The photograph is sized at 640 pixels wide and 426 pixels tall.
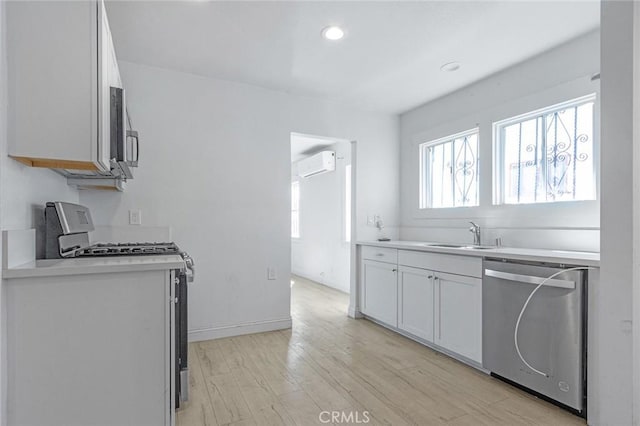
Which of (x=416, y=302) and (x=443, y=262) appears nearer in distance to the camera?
(x=443, y=262)

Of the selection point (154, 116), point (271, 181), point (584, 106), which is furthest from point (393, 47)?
point (154, 116)

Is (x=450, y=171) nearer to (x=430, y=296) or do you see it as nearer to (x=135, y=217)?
(x=430, y=296)

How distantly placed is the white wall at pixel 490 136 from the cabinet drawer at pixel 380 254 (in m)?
0.61

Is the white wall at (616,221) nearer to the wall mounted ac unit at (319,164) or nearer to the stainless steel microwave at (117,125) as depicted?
the stainless steel microwave at (117,125)

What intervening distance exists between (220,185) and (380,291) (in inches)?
76.4

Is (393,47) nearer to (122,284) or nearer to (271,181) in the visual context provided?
(271,181)

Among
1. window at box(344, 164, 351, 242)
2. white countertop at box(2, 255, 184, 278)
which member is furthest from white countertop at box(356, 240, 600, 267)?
window at box(344, 164, 351, 242)

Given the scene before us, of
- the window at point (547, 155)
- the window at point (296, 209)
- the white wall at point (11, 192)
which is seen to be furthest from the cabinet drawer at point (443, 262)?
the window at point (296, 209)

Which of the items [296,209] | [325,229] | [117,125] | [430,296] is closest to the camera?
[117,125]

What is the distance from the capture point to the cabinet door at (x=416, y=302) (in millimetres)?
2951

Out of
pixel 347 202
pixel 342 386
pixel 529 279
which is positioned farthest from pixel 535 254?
pixel 347 202

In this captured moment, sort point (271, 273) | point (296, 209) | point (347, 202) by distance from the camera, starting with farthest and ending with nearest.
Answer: point (296, 209) < point (347, 202) < point (271, 273)

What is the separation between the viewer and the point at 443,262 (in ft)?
9.26

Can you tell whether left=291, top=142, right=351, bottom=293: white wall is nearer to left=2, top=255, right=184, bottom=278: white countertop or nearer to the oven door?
the oven door
